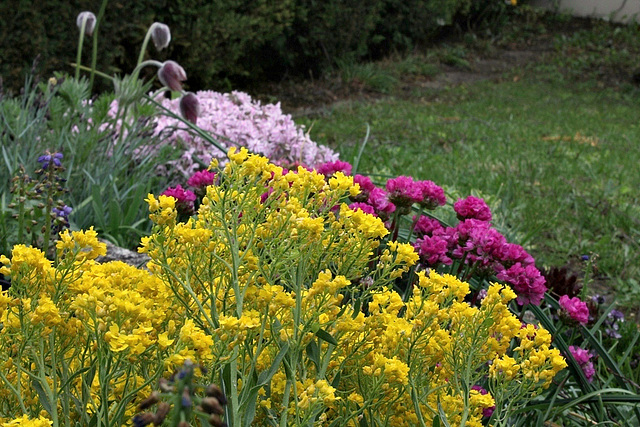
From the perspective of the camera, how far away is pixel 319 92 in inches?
356

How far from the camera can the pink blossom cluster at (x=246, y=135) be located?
3.60 m

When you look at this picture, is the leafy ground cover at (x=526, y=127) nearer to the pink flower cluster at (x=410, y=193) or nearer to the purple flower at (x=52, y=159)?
the pink flower cluster at (x=410, y=193)

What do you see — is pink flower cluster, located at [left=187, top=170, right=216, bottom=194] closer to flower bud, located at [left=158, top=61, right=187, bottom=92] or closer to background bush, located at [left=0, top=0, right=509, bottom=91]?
flower bud, located at [left=158, top=61, right=187, bottom=92]

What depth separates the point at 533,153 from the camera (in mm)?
5941

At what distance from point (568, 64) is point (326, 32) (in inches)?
175

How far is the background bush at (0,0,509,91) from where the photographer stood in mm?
5980

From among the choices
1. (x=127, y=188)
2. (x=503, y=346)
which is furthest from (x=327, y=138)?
(x=503, y=346)

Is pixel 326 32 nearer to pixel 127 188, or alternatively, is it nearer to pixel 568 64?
pixel 568 64

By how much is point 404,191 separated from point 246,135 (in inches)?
77.9

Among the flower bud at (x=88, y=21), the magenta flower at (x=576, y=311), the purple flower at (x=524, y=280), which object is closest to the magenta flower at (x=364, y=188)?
the purple flower at (x=524, y=280)

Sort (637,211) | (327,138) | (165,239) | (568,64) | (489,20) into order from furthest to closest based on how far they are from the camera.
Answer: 1. (489,20)
2. (568,64)
3. (327,138)
4. (637,211)
5. (165,239)

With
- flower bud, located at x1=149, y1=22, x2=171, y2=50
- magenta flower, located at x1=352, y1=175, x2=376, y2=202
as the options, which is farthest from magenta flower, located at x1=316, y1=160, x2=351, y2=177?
flower bud, located at x1=149, y1=22, x2=171, y2=50

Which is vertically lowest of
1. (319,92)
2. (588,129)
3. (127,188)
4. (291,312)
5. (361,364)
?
(319,92)

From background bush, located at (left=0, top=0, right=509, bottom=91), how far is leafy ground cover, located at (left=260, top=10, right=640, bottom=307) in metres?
0.45
